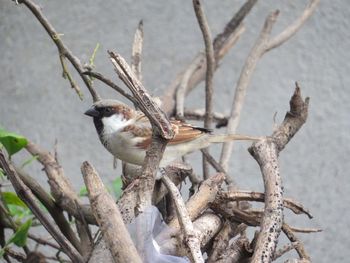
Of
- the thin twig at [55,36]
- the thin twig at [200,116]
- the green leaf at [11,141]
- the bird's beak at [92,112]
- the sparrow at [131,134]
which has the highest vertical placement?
the thin twig at [55,36]

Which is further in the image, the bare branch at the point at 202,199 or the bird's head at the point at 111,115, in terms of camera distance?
the bird's head at the point at 111,115

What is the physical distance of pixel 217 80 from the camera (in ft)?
9.61

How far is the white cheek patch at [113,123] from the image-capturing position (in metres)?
2.12

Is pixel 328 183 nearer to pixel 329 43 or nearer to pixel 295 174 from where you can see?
pixel 295 174

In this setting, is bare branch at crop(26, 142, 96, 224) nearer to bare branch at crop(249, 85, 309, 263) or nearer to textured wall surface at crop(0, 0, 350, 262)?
bare branch at crop(249, 85, 309, 263)

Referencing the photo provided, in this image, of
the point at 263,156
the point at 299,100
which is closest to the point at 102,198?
the point at 263,156

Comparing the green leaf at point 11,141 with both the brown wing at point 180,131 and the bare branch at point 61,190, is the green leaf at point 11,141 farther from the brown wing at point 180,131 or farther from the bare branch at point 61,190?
the brown wing at point 180,131

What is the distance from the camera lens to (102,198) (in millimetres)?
1048

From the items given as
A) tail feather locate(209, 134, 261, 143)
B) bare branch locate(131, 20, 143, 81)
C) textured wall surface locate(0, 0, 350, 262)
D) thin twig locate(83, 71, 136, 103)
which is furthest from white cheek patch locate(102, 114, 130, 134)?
thin twig locate(83, 71, 136, 103)

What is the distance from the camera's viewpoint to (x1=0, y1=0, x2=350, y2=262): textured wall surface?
2.78 metres

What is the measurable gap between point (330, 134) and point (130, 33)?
892mm

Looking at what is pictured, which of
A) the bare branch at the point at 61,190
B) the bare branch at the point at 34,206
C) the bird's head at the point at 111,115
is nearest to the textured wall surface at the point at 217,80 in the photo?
the bird's head at the point at 111,115

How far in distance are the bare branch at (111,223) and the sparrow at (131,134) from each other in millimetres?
961

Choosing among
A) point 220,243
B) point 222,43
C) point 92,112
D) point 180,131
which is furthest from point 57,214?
point 222,43
